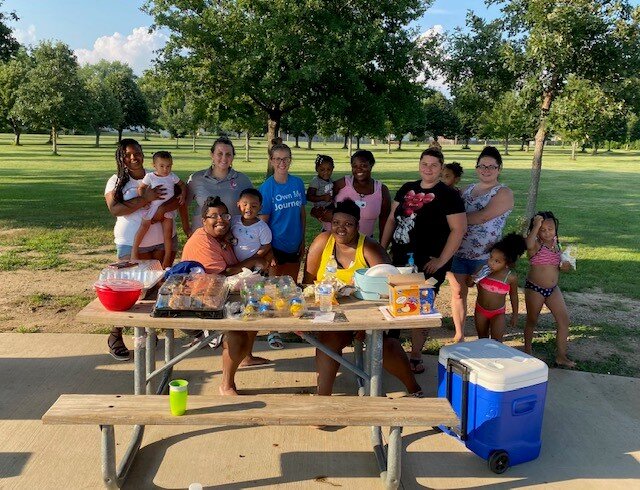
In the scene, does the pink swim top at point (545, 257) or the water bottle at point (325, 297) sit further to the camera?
the pink swim top at point (545, 257)

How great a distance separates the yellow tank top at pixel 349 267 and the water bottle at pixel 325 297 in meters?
0.45

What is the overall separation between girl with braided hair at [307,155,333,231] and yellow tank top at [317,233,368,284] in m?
1.02

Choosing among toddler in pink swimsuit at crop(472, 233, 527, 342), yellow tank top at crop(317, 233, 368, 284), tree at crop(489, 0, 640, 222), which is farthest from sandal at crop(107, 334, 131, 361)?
tree at crop(489, 0, 640, 222)

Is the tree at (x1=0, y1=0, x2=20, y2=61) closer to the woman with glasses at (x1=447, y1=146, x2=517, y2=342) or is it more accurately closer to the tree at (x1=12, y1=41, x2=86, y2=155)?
the woman with glasses at (x1=447, y1=146, x2=517, y2=342)

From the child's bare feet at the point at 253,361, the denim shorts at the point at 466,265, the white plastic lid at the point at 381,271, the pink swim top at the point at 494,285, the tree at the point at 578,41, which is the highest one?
the tree at the point at 578,41

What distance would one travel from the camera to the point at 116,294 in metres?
3.18

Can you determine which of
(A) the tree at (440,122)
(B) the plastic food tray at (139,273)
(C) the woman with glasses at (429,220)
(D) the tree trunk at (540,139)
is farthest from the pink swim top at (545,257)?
(A) the tree at (440,122)

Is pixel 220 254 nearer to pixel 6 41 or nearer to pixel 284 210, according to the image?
pixel 284 210

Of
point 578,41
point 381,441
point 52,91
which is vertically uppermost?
point 52,91

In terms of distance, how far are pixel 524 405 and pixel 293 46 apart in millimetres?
10056

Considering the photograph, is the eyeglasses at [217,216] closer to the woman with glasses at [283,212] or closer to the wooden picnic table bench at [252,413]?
the woman with glasses at [283,212]

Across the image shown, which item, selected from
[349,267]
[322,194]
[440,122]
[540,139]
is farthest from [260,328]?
[440,122]

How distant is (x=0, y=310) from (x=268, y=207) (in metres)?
3.60

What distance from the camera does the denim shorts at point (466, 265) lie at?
4.70 meters
